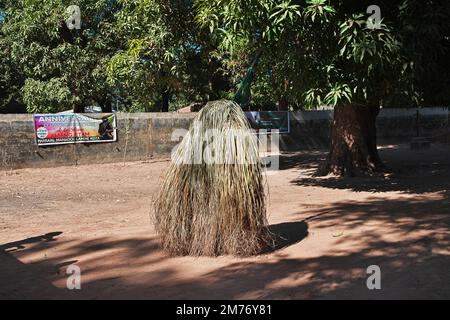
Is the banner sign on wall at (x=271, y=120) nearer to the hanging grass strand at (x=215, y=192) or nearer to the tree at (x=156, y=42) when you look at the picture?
the tree at (x=156, y=42)

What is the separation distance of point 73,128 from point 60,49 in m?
3.12

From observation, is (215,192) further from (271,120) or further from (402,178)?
(271,120)

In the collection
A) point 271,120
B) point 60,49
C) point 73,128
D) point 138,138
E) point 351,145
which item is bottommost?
point 351,145

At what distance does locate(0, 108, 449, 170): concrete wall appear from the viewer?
650 inches

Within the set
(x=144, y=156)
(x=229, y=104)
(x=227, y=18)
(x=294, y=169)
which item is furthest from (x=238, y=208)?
(x=144, y=156)

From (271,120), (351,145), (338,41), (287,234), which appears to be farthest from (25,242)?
(271,120)

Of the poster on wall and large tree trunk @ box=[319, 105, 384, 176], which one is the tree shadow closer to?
large tree trunk @ box=[319, 105, 384, 176]

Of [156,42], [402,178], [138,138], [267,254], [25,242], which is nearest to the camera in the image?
[267,254]

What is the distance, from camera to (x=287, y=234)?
7.07 meters

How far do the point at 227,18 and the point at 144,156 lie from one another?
12.1 metres

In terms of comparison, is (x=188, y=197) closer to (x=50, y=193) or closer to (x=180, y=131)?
(x=50, y=193)

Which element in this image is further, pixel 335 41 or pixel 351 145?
pixel 351 145

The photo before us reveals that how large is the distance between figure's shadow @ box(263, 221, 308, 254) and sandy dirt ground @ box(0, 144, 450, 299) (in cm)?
1

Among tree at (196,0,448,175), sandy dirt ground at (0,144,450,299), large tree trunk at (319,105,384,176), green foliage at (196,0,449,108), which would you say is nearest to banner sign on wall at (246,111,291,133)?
large tree trunk at (319,105,384,176)
